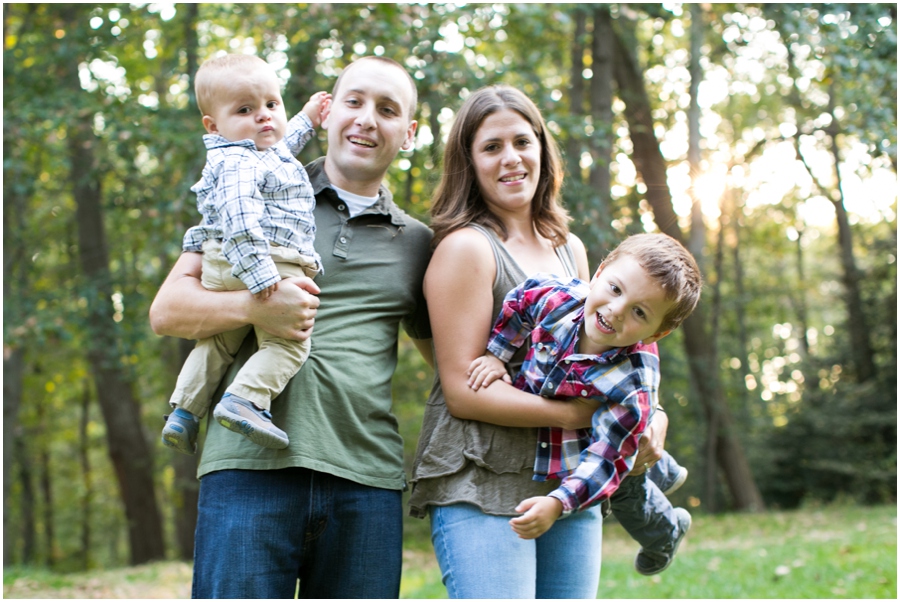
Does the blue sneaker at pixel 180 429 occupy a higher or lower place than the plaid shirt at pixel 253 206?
lower

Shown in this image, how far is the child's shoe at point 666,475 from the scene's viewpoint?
269 cm

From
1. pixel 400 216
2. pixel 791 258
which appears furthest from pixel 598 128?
pixel 791 258

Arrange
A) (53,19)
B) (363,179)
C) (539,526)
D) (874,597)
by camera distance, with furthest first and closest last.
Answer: (53,19) < (874,597) < (363,179) < (539,526)

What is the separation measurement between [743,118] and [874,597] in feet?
43.5

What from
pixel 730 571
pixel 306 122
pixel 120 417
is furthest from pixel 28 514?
pixel 306 122

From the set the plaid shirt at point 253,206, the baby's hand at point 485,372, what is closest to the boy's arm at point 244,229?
the plaid shirt at point 253,206

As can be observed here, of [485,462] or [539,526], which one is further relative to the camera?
[485,462]

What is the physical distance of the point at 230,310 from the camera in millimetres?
2201

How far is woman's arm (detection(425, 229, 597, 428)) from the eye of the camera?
2.24m

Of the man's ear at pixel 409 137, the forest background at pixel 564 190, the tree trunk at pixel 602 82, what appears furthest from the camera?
the tree trunk at pixel 602 82

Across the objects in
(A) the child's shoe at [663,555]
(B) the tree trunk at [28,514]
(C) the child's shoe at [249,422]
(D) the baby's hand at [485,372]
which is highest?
(D) the baby's hand at [485,372]

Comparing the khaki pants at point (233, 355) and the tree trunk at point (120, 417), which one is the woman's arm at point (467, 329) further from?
the tree trunk at point (120, 417)

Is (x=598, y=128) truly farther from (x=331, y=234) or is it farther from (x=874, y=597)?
(x=331, y=234)

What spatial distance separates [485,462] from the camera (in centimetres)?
226
